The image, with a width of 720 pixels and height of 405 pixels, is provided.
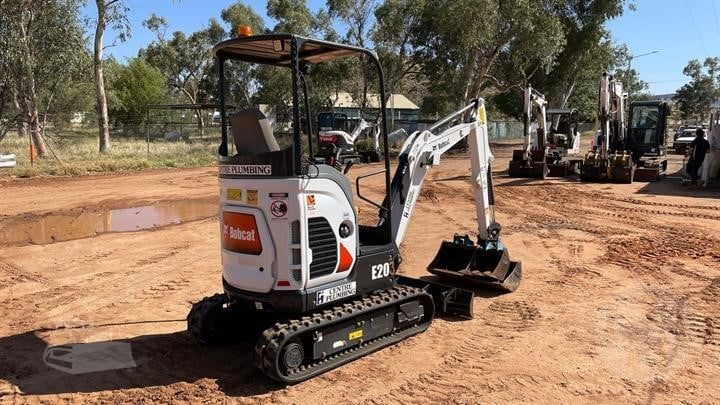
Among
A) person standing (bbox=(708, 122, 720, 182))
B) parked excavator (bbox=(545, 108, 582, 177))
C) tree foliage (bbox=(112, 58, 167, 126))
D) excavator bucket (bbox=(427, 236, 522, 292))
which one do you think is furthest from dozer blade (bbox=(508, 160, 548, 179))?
tree foliage (bbox=(112, 58, 167, 126))

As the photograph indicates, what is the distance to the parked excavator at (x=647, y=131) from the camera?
20.8 metres

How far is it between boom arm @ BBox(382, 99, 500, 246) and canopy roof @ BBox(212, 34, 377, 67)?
4.80 ft

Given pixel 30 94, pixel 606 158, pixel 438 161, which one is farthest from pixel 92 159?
pixel 438 161

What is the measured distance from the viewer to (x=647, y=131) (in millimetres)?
21047

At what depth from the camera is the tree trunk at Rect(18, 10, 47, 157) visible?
75.2 feet

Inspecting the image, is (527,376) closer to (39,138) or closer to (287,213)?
(287,213)

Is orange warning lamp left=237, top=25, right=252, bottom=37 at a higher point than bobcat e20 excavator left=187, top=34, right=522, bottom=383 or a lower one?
higher

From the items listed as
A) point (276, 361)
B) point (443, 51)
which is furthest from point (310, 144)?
point (443, 51)

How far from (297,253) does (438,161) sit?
8.39ft

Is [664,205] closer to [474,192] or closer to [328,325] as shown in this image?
[474,192]

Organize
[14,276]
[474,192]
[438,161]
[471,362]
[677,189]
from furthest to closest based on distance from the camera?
[677,189] < [14,276] < [474,192] < [438,161] < [471,362]

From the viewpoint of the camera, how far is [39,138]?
24.2m

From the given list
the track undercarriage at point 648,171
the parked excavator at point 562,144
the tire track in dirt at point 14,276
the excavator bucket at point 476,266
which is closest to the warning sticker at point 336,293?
the excavator bucket at point 476,266

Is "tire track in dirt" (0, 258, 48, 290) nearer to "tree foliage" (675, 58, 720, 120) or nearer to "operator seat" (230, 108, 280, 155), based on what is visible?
"operator seat" (230, 108, 280, 155)
